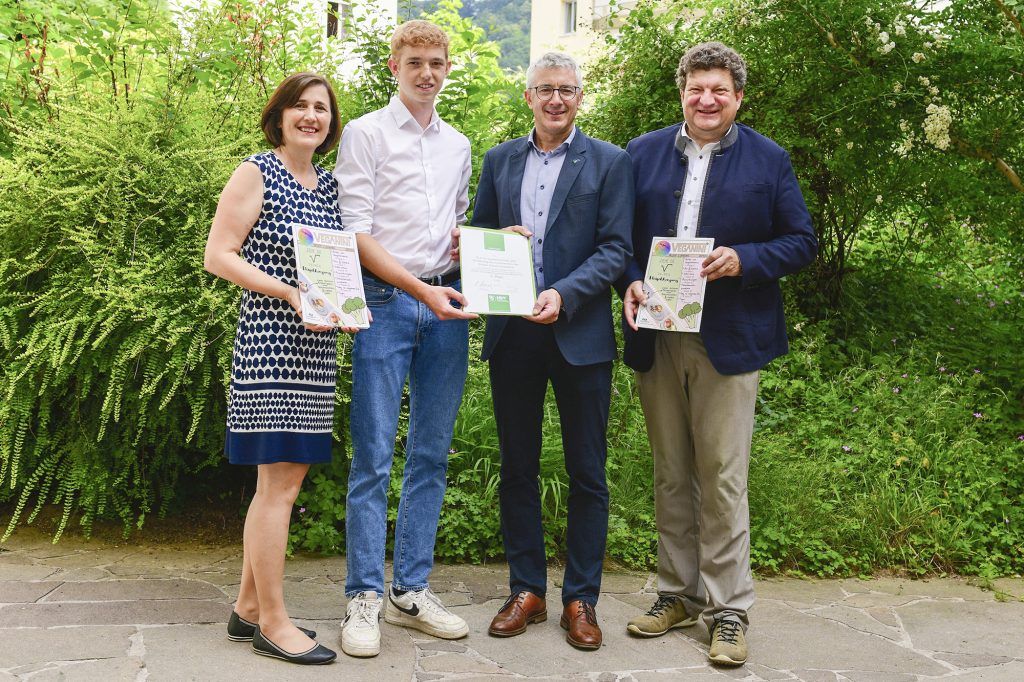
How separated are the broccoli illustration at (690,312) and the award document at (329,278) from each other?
3.98 feet

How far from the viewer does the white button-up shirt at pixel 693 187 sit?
3.88 m

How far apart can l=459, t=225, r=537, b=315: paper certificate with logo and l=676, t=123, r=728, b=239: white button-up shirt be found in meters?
0.66

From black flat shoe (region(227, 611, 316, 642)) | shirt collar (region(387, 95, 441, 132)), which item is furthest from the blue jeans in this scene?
shirt collar (region(387, 95, 441, 132))

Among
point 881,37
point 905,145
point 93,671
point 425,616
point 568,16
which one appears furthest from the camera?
point 568,16

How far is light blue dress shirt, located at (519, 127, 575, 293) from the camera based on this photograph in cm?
386

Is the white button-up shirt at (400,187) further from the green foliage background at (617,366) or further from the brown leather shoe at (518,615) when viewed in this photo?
the brown leather shoe at (518,615)

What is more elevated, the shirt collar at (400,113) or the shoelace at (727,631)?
the shirt collar at (400,113)

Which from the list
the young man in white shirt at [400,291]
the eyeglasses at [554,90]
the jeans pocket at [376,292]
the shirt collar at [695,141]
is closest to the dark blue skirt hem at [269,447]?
the young man in white shirt at [400,291]

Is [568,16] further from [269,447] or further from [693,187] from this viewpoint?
[269,447]

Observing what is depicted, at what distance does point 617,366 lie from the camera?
633 cm

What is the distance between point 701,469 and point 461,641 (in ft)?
3.93

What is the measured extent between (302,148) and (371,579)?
1668mm

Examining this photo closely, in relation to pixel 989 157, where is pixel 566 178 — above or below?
below

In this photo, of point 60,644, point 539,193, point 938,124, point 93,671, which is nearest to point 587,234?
point 539,193
